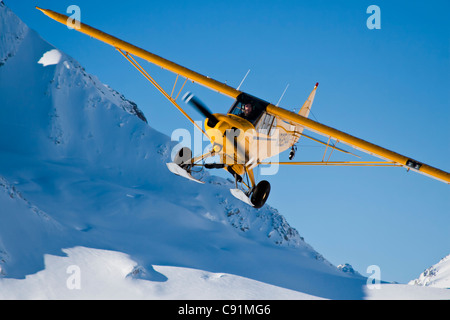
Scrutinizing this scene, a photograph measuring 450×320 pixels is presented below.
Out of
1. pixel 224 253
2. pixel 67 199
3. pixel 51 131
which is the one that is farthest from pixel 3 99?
pixel 224 253

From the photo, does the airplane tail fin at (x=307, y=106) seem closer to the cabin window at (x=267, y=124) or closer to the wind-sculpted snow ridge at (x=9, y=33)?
the cabin window at (x=267, y=124)

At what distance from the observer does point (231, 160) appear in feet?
42.5

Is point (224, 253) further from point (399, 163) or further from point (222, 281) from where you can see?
point (399, 163)

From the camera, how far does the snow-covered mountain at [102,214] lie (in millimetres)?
52625

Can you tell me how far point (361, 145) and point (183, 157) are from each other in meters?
6.32

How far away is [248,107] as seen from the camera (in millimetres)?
13609

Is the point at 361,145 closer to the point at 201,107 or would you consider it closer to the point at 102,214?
the point at 201,107

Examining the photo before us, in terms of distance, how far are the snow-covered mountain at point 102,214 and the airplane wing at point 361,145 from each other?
121ft

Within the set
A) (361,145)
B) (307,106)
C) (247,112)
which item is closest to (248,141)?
(247,112)

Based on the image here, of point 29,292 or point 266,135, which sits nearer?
point 266,135

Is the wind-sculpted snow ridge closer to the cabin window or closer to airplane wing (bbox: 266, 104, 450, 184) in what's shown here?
the cabin window
